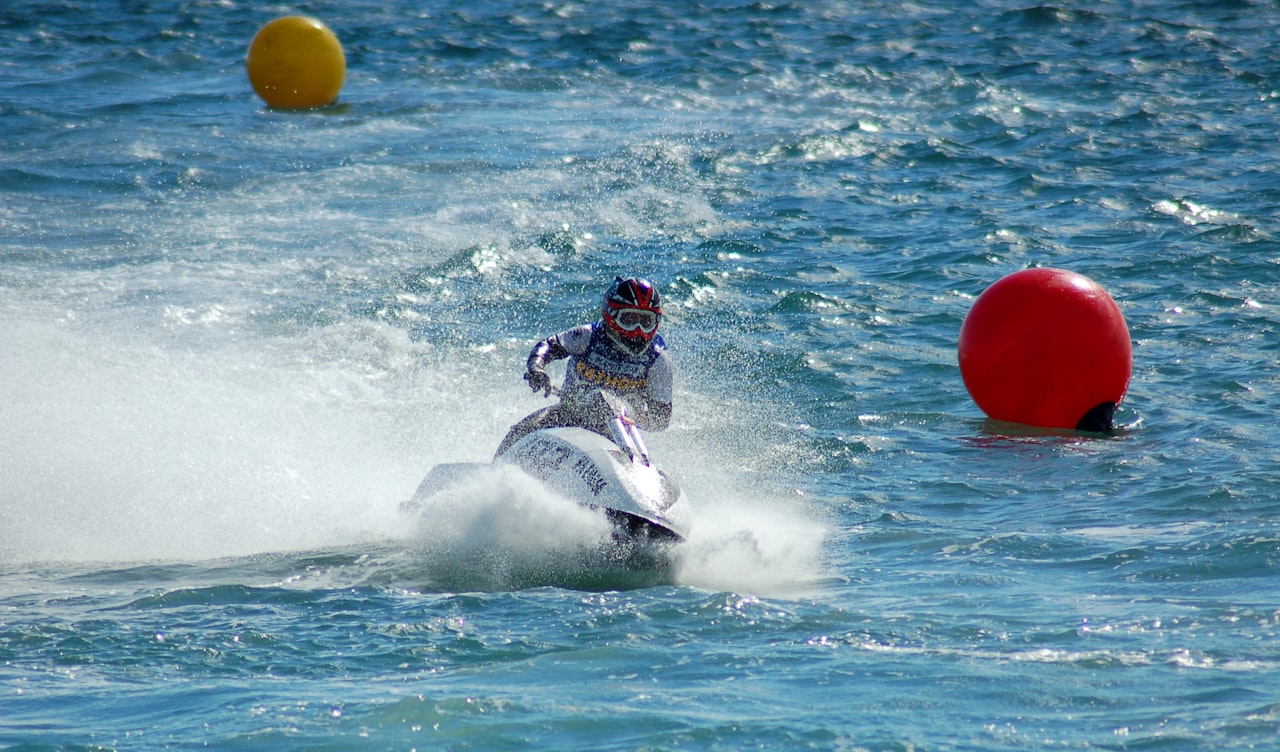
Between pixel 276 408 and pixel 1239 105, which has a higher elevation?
pixel 1239 105

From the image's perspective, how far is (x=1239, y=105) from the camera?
2134 cm

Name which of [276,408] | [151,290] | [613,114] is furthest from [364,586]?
[613,114]

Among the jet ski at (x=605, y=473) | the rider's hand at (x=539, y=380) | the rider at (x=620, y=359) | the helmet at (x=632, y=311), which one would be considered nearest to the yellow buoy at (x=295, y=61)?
the rider at (x=620, y=359)

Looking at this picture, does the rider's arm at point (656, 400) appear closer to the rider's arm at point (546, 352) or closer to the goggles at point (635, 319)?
the goggles at point (635, 319)

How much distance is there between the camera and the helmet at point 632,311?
29.4ft

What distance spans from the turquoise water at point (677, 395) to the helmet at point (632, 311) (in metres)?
1.25

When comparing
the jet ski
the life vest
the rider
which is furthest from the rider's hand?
the life vest

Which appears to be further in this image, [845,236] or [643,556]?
[845,236]

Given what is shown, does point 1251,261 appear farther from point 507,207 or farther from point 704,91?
point 704,91

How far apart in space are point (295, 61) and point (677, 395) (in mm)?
12125

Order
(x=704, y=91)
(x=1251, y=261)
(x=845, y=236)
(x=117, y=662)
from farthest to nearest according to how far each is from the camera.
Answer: (x=704, y=91)
(x=845, y=236)
(x=1251, y=261)
(x=117, y=662)

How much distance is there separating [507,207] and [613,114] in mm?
5198

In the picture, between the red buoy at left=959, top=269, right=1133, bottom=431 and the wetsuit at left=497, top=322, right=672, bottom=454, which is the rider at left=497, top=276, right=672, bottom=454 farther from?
the red buoy at left=959, top=269, right=1133, bottom=431

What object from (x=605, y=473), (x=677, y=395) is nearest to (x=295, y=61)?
Result: (x=677, y=395)
